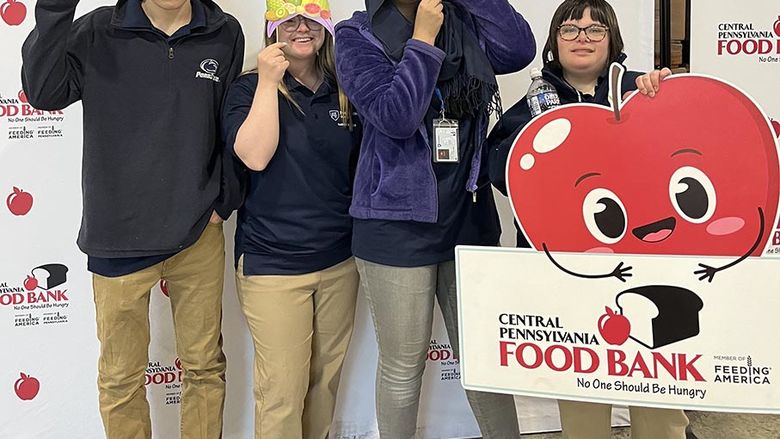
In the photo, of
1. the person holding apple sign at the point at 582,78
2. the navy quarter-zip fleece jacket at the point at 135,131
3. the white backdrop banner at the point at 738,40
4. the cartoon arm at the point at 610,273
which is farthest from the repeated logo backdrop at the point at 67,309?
the cartoon arm at the point at 610,273

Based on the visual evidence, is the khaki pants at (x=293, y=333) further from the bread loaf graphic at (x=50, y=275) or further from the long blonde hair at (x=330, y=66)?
the bread loaf graphic at (x=50, y=275)

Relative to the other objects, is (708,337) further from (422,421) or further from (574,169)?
(422,421)

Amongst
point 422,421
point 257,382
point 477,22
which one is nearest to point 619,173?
point 477,22

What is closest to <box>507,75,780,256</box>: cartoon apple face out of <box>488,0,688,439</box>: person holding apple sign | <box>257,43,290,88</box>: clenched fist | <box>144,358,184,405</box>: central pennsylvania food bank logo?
<box>488,0,688,439</box>: person holding apple sign

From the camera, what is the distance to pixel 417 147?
1.51 metres

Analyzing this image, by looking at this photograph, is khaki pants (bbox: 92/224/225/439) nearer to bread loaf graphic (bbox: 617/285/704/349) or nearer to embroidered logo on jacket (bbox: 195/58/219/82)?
embroidered logo on jacket (bbox: 195/58/219/82)

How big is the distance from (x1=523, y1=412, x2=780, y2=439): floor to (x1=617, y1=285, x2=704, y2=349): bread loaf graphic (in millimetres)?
978

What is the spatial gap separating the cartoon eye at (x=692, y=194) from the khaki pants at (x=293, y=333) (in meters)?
0.80

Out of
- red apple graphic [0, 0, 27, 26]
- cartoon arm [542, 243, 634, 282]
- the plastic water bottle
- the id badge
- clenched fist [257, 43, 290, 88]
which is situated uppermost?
red apple graphic [0, 0, 27, 26]

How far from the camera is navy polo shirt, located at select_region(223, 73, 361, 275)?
5.47 feet

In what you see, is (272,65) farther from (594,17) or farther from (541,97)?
(594,17)

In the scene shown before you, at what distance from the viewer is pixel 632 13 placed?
2049 mm

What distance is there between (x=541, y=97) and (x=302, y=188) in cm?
58

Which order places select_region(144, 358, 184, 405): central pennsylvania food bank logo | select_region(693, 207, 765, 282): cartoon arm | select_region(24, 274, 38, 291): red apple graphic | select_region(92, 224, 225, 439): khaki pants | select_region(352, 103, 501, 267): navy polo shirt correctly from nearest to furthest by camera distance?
select_region(693, 207, 765, 282): cartoon arm → select_region(352, 103, 501, 267): navy polo shirt → select_region(92, 224, 225, 439): khaki pants → select_region(24, 274, 38, 291): red apple graphic → select_region(144, 358, 184, 405): central pennsylvania food bank logo
